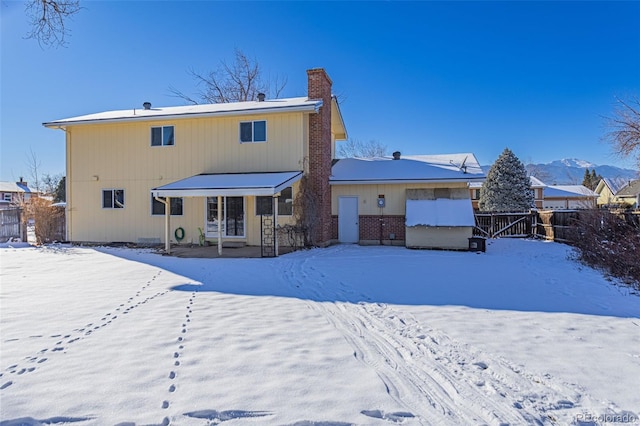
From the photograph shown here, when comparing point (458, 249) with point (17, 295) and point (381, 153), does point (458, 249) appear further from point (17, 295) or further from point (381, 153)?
point (381, 153)

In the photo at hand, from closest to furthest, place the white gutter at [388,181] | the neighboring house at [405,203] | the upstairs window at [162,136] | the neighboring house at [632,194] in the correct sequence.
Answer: the neighboring house at [405,203] < the white gutter at [388,181] < the upstairs window at [162,136] < the neighboring house at [632,194]

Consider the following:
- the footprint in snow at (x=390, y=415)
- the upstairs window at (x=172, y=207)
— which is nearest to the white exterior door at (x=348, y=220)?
the upstairs window at (x=172, y=207)

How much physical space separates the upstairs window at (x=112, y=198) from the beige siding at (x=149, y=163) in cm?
18

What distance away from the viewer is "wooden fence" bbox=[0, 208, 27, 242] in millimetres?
16688

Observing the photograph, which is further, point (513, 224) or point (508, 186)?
point (508, 186)

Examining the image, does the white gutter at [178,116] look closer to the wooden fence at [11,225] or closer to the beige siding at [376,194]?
the beige siding at [376,194]

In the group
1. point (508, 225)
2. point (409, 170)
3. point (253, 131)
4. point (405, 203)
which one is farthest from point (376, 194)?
point (508, 225)

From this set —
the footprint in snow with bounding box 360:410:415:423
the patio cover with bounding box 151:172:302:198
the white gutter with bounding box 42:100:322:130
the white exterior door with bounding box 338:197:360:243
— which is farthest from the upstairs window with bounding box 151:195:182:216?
the footprint in snow with bounding box 360:410:415:423

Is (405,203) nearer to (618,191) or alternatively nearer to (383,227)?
(383,227)

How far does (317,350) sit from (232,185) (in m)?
9.51

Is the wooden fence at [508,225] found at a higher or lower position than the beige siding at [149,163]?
lower

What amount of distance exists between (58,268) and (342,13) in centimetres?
1140

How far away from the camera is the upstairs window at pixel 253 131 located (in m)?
14.9

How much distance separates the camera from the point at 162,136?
15906mm
